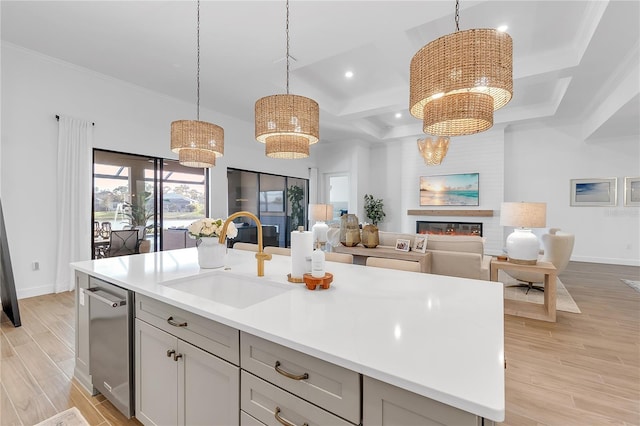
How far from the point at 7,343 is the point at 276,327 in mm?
→ 3221

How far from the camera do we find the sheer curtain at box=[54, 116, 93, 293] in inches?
157

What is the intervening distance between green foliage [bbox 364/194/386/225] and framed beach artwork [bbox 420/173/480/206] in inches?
45.6

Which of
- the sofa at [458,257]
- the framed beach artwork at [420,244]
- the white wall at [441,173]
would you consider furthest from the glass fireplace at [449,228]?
the framed beach artwork at [420,244]

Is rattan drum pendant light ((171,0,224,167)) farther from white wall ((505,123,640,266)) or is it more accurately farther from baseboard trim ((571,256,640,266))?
baseboard trim ((571,256,640,266))

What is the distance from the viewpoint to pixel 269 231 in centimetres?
732

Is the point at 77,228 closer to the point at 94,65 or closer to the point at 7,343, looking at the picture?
the point at 7,343

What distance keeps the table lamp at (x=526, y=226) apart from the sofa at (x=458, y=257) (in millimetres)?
341

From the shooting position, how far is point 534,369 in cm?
222

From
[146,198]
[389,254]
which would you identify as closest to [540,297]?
[389,254]

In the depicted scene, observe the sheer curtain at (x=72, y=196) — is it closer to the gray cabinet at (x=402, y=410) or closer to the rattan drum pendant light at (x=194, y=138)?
the rattan drum pendant light at (x=194, y=138)

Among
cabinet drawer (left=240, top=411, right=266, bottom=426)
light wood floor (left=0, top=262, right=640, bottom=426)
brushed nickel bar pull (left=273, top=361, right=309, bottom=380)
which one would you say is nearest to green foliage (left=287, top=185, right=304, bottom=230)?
light wood floor (left=0, top=262, right=640, bottom=426)

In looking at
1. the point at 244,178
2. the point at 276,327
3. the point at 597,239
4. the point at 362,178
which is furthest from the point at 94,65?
the point at 597,239

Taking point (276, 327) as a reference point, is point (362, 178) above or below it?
above

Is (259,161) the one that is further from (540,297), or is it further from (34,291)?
(540,297)
